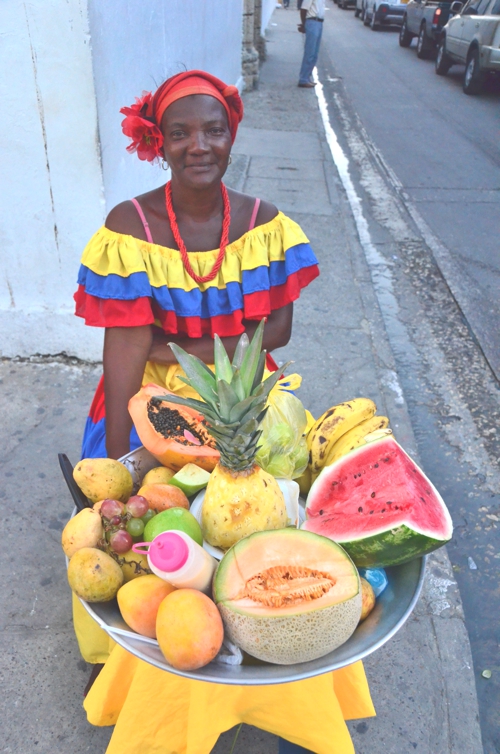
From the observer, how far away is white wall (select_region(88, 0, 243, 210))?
3279mm

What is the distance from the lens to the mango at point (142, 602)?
131 centimetres

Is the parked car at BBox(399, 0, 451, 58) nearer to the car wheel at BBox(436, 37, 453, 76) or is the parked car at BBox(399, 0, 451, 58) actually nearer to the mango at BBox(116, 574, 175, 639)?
the car wheel at BBox(436, 37, 453, 76)

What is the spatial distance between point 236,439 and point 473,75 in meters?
14.7

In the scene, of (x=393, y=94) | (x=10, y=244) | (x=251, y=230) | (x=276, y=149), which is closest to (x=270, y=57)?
(x=393, y=94)

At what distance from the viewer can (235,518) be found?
1412mm

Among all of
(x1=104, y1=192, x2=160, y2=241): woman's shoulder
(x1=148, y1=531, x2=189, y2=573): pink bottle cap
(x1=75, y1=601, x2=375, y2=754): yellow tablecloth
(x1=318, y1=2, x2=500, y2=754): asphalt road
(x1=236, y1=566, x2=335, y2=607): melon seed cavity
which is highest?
(x1=104, y1=192, x2=160, y2=241): woman's shoulder

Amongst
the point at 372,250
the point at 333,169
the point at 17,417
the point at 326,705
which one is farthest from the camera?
the point at 333,169

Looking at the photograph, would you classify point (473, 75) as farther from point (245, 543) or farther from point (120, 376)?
point (245, 543)

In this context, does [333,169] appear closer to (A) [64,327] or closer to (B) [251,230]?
(A) [64,327]

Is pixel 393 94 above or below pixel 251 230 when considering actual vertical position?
below

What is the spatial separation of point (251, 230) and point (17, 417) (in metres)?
2.18

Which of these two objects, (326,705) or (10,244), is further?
(10,244)

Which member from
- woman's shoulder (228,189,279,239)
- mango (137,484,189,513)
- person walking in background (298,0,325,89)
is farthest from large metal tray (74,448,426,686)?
person walking in background (298,0,325,89)

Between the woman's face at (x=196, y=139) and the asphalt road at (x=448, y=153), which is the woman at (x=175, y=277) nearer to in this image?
the woman's face at (x=196, y=139)
